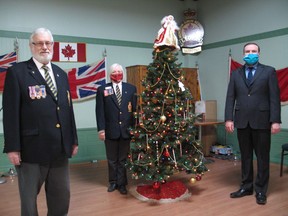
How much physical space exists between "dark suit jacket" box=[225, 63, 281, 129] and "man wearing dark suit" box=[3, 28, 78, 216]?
6.17 feet

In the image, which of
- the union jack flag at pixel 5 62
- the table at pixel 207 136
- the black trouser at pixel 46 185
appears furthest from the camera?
the table at pixel 207 136

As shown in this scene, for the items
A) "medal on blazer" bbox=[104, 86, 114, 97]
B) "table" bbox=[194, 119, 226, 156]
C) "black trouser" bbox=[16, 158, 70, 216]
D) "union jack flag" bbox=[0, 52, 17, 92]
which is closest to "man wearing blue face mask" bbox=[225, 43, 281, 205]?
"medal on blazer" bbox=[104, 86, 114, 97]

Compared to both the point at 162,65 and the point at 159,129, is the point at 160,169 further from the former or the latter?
the point at 162,65

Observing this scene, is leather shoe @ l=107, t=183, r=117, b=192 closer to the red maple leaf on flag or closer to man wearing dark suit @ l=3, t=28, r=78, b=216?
man wearing dark suit @ l=3, t=28, r=78, b=216

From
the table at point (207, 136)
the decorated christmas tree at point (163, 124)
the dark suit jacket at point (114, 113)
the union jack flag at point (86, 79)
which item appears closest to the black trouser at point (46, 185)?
the decorated christmas tree at point (163, 124)

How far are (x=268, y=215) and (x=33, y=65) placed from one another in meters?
2.42

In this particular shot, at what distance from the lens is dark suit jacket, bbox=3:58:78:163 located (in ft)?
6.02

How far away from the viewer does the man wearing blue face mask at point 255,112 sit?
9.73 ft

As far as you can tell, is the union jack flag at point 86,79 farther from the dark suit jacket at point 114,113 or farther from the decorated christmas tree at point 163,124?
the decorated christmas tree at point 163,124

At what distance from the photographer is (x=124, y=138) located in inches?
132

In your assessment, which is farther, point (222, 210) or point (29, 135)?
point (222, 210)

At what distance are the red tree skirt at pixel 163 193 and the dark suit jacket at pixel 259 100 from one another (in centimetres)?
97

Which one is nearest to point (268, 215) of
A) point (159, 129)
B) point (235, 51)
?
point (159, 129)

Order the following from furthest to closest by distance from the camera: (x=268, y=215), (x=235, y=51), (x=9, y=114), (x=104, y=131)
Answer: (x=235, y=51) → (x=104, y=131) → (x=268, y=215) → (x=9, y=114)
